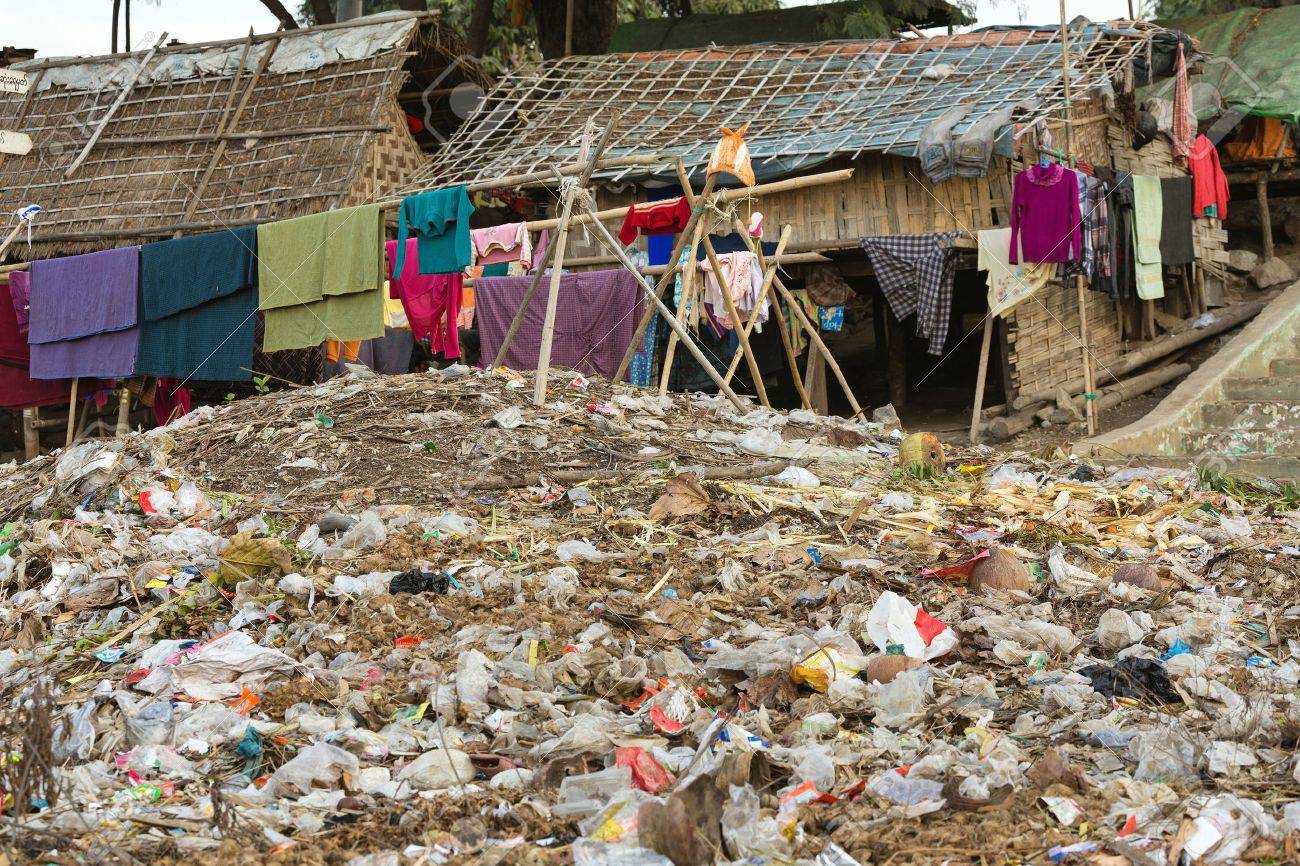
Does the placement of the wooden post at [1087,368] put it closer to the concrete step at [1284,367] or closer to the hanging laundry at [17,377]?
the concrete step at [1284,367]

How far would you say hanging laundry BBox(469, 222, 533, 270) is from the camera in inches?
425

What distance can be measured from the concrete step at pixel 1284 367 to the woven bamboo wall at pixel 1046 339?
1.75m

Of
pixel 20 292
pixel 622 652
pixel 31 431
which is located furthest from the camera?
pixel 31 431

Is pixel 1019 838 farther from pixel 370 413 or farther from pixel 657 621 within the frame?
pixel 370 413

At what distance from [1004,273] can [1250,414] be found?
220 centimetres

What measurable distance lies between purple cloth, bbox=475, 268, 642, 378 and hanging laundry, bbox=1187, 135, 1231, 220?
6294mm

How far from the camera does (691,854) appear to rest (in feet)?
10.3

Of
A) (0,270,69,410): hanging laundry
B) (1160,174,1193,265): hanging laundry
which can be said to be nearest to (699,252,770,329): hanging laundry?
(1160,174,1193,265): hanging laundry

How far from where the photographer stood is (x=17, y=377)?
40.0 feet

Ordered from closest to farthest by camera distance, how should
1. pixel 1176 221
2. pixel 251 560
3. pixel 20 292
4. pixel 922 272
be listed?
1. pixel 251 560
2. pixel 922 272
3. pixel 20 292
4. pixel 1176 221

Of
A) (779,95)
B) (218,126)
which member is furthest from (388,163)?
(779,95)

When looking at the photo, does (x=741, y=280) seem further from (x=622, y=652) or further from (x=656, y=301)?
(x=622, y=652)

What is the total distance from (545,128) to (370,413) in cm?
626

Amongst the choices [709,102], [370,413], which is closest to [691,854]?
[370,413]
